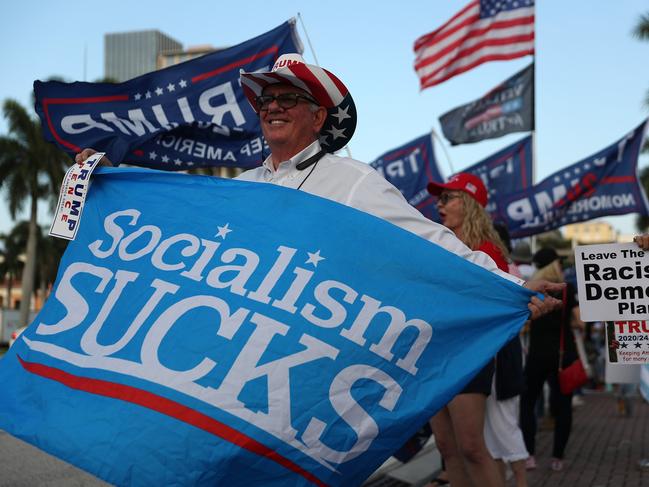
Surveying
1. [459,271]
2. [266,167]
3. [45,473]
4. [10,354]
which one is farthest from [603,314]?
[45,473]

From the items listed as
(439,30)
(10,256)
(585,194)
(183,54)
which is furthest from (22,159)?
(183,54)

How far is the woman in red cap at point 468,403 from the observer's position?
12.7 feet

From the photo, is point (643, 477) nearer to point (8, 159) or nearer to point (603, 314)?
point (603, 314)

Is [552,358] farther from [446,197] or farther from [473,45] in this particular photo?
[473,45]

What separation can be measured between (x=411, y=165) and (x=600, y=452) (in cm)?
769

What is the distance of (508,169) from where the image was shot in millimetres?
13625

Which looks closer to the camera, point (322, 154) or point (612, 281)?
point (322, 154)

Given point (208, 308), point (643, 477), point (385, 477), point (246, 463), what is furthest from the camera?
point (643, 477)

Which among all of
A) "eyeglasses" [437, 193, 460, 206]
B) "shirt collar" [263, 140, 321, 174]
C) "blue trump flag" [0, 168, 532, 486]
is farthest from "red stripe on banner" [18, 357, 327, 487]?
→ "eyeglasses" [437, 193, 460, 206]

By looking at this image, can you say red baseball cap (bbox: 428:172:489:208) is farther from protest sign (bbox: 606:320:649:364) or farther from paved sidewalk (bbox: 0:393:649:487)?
paved sidewalk (bbox: 0:393:649:487)

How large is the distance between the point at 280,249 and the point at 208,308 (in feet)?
1.02

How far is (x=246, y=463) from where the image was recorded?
7.50ft

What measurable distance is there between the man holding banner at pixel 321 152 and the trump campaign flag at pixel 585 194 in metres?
8.70

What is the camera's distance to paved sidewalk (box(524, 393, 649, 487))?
6.30m
